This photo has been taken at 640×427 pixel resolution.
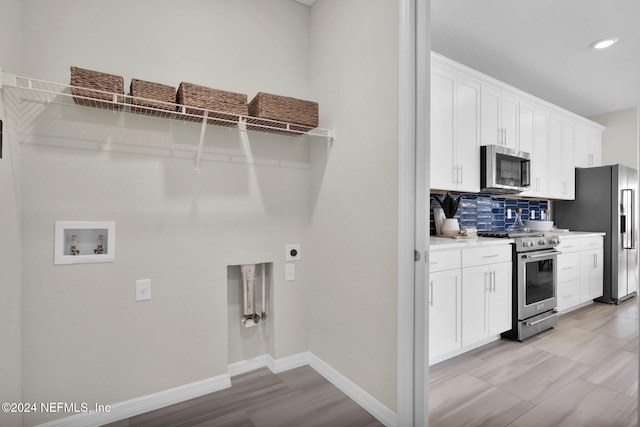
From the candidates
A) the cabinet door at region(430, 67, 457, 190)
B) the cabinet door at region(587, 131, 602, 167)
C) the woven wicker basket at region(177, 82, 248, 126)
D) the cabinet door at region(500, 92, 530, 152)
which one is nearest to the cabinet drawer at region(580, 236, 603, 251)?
the cabinet door at region(587, 131, 602, 167)

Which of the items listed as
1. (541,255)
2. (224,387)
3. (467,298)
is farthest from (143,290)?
(541,255)

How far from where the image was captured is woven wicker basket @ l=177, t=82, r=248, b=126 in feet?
5.65

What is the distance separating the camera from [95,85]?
1.52 metres

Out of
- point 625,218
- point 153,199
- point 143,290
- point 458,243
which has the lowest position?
point 143,290

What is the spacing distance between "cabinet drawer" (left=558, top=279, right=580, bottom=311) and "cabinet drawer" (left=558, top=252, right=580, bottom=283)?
0.19 ft

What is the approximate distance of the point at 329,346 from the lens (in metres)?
2.20

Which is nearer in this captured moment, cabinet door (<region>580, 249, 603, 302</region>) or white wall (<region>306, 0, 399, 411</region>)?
white wall (<region>306, 0, 399, 411</region>)

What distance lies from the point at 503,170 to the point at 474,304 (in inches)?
56.6

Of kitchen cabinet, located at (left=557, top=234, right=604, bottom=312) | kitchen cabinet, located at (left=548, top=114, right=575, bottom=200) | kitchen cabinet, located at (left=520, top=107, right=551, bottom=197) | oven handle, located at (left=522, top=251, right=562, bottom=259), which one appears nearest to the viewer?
oven handle, located at (left=522, top=251, right=562, bottom=259)

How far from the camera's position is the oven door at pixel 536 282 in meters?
2.89

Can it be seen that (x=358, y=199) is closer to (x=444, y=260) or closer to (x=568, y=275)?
(x=444, y=260)

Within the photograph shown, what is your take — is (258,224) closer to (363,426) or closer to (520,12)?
(363,426)

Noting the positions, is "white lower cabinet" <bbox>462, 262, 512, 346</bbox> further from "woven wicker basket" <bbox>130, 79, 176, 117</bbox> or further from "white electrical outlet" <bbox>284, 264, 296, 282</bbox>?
"woven wicker basket" <bbox>130, 79, 176, 117</bbox>

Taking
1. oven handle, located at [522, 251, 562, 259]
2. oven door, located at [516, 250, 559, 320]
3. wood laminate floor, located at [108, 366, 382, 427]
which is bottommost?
wood laminate floor, located at [108, 366, 382, 427]
